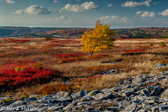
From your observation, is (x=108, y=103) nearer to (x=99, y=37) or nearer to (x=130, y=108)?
(x=130, y=108)

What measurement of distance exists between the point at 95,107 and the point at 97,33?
73.2ft

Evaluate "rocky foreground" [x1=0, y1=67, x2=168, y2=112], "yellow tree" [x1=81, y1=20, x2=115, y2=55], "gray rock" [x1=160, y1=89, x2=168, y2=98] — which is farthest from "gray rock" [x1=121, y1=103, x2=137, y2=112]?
"yellow tree" [x1=81, y1=20, x2=115, y2=55]

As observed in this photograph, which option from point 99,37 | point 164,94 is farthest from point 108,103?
point 99,37

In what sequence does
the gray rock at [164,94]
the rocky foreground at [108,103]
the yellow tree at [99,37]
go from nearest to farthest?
the rocky foreground at [108,103], the gray rock at [164,94], the yellow tree at [99,37]

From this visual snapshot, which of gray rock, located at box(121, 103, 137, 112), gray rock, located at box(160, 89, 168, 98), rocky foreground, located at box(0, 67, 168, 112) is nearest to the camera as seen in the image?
gray rock, located at box(121, 103, 137, 112)

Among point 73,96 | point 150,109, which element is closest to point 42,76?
point 73,96

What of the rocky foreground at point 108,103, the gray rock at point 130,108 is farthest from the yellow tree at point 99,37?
the gray rock at point 130,108

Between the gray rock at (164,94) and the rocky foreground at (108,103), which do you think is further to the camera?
the gray rock at (164,94)

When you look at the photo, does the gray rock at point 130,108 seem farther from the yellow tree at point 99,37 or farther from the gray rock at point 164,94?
the yellow tree at point 99,37

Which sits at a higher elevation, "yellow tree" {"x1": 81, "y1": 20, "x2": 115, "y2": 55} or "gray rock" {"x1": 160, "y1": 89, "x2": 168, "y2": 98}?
"yellow tree" {"x1": 81, "y1": 20, "x2": 115, "y2": 55}

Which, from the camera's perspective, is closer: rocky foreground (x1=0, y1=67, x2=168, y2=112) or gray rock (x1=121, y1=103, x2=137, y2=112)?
gray rock (x1=121, y1=103, x2=137, y2=112)

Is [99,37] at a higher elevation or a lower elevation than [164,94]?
higher

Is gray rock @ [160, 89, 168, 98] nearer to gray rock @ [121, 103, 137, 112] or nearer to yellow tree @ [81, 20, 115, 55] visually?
gray rock @ [121, 103, 137, 112]

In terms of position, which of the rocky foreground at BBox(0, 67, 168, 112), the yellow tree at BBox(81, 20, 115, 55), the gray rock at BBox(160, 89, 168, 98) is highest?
the yellow tree at BBox(81, 20, 115, 55)
